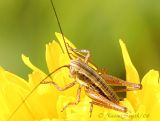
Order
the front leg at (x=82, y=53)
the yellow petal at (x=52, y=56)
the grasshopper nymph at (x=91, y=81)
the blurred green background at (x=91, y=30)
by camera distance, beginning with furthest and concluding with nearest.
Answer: the blurred green background at (x=91, y=30) < the front leg at (x=82, y=53) < the yellow petal at (x=52, y=56) < the grasshopper nymph at (x=91, y=81)

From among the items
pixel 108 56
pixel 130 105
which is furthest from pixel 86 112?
pixel 108 56

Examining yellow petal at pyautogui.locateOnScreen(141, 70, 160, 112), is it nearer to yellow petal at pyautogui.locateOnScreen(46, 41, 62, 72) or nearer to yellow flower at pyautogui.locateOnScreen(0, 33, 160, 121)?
yellow flower at pyautogui.locateOnScreen(0, 33, 160, 121)

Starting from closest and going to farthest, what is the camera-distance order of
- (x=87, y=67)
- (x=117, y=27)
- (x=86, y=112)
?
(x=86, y=112), (x=87, y=67), (x=117, y=27)

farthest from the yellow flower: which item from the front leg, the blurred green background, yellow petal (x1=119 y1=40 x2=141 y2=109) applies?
the blurred green background

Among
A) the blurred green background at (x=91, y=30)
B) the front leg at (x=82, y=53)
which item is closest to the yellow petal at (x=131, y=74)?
the front leg at (x=82, y=53)

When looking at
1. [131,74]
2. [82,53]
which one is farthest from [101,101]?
[82,53]

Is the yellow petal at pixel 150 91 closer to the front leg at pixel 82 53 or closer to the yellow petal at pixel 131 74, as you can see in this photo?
the yellow petal at pixel 131 74

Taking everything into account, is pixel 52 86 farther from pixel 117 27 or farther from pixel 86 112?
pixel 117 27
